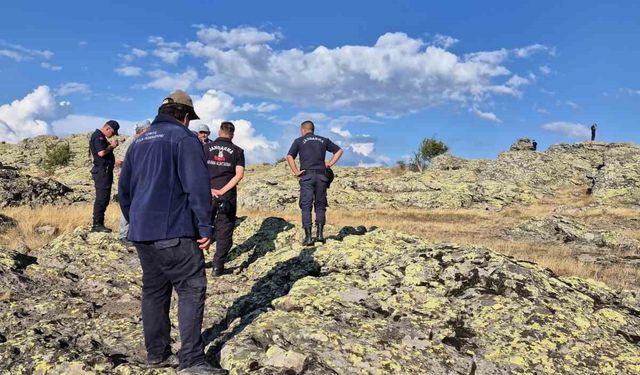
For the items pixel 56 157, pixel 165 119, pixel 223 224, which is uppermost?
pixel 56 157

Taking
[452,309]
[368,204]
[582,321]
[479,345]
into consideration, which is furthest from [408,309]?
[368,204]

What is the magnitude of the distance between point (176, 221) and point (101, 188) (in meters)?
7.73

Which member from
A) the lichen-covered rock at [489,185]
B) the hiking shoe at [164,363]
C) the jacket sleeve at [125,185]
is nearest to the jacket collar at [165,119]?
the jacket sleeve at [125,185]

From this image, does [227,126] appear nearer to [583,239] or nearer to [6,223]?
[6,223]

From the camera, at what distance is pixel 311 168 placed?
401 inches

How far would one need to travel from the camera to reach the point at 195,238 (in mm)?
4516

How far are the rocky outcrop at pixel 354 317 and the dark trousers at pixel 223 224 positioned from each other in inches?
19.2

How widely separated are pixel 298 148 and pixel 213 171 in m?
2.29

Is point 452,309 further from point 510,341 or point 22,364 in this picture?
point 22,364

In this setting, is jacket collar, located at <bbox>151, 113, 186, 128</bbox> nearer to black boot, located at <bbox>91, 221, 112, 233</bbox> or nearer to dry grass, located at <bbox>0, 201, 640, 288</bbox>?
black boot, located at <bbox>91, 221, 112, 233</bbox>

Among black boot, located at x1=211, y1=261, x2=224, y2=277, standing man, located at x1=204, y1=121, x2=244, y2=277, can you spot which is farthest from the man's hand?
black boot, located at x1=211, y1=261, x2=224, y2=277

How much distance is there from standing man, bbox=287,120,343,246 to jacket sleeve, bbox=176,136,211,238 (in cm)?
557

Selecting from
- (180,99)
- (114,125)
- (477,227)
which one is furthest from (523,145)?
(180,99)

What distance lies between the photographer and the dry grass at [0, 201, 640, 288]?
11.2m
